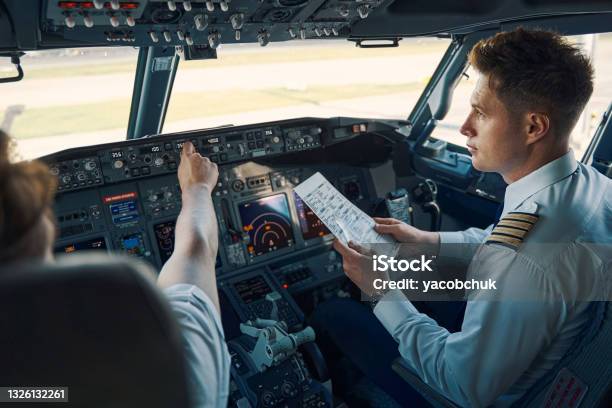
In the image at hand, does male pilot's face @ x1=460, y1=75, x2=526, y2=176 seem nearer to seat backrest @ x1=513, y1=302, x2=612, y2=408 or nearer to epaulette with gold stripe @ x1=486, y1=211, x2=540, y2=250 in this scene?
epaulette with gold stripe @ x1=486, y1=211, x2=540, y2=250

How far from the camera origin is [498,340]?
139cm

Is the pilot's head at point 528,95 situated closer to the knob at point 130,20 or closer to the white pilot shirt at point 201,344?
the white pilot shirt at point 201,344

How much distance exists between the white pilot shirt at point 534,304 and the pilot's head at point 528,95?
78 mm

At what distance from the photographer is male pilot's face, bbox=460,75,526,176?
1609 millimetres

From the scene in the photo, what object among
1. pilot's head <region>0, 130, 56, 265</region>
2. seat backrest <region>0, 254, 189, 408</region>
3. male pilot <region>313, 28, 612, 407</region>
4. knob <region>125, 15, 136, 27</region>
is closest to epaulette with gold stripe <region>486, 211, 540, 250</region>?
male pilot <region>313, 28, 612, 407</region>

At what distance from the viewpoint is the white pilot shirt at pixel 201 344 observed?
0.88m

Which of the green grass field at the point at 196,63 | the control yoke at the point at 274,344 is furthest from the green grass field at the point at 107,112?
the control yoke at the point at 274,344

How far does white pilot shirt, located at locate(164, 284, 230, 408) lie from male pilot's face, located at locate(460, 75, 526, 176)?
1.09 meters

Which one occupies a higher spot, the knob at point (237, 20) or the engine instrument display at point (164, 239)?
the knob at point (237, 20)

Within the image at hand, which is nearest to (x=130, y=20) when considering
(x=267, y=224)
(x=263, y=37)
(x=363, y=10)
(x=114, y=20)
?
(x=114, y=20)

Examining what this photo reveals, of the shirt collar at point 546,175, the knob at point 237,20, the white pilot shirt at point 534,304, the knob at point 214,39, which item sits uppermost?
the knob at point 237,20

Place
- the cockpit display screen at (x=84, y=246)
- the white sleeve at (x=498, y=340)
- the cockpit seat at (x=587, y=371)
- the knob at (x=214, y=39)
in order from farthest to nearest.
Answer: the cockpit display screen at (x=84, y=246)
the knob at (x=214, y=39)
the white sleeve at (x=498, y=340)
the cockpit seat at (x=587, y=371)

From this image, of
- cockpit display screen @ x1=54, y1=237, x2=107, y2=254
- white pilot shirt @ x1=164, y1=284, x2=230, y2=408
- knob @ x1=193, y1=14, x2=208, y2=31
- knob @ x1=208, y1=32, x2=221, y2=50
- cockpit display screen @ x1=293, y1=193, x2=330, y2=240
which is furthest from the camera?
cockpit display screen @ x1=293, y1=193, x2=330, y2=240

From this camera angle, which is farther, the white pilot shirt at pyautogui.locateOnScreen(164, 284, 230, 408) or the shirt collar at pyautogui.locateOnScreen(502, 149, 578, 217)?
the shirt collar at pyautogui.locateOnScreen(502, 149, 578, 217)
